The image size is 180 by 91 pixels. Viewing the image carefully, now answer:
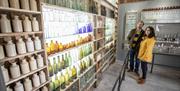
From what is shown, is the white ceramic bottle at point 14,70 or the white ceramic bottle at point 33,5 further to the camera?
the white ceramic bottle at point 33,5

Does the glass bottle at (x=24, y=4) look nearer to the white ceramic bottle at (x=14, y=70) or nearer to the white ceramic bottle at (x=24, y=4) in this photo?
the white ceramic bottle at (x=24, y=4)

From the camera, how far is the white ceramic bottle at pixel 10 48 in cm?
105

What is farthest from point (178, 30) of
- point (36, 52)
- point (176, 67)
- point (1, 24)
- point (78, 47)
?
point (1, 24)

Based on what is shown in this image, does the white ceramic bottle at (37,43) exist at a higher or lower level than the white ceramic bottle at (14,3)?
lower

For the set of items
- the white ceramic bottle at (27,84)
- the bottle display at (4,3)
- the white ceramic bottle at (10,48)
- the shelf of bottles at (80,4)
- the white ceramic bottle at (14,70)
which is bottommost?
the white ceramic bottle at (27,84)

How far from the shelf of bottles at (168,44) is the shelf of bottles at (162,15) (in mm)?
506

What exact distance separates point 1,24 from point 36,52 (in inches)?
16.7

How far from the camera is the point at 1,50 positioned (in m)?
0.99

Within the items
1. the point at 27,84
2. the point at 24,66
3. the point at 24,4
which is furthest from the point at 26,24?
the point at 27,84

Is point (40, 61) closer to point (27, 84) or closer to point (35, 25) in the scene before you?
point (27, 84)

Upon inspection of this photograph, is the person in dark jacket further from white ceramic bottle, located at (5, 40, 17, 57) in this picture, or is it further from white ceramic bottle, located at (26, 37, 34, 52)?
white ceramic bottle, located at (5, 40, 17, 57)

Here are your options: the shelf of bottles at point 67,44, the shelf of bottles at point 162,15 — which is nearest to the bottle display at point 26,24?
the shelf of bottles at point 67,44

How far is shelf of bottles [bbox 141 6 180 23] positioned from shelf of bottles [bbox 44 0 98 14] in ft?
8.36

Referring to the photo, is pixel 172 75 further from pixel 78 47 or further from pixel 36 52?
pixel 36 52
